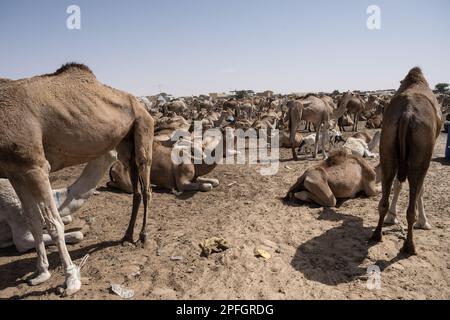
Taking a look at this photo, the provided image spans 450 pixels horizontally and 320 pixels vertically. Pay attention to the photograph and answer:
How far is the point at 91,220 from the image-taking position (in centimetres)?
615

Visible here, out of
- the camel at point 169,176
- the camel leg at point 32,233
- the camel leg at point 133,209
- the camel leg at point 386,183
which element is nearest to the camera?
the camel leg at point 32,233

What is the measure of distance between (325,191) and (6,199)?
5.59m

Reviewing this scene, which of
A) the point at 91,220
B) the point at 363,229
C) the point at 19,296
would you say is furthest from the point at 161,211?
the point at 363,229

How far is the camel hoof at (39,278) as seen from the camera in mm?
4141

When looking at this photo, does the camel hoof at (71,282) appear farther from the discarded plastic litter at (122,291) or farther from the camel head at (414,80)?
the camel head at (414,80)

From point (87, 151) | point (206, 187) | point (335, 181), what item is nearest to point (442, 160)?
point (335, 181)

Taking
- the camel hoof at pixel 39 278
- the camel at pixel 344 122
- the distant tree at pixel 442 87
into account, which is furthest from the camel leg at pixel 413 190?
the distant tree at pixel 442 87

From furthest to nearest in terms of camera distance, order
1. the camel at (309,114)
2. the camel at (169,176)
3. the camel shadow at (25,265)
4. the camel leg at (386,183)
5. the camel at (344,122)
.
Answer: the camel at (344,122) → the camel at (309,114) → the camel at (169,176) → the camel leg at (386,183) → the camel shadow at (25,265)

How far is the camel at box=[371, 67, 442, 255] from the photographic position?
176 inches

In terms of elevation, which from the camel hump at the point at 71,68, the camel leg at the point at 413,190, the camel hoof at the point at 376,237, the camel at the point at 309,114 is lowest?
the camel hoof at the point at 376,237

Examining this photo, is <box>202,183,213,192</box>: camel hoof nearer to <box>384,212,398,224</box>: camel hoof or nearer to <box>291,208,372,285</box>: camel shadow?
<box>291,208,372,285</box>: camel shadow

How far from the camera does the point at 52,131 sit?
→ 3.83 meters

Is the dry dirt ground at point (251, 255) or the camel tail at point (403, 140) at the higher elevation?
the camel tail at point (403, 140)

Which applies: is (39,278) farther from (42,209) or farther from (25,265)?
(42,209)
